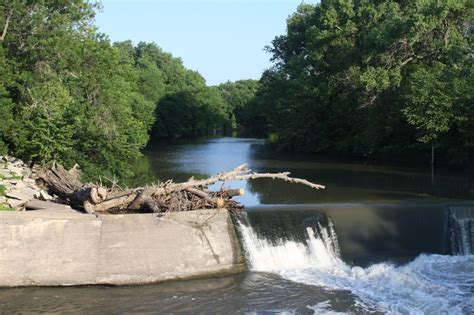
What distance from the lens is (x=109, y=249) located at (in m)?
12.8

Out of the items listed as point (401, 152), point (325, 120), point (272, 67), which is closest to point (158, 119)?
point (272, 67)

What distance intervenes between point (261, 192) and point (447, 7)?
19694mm

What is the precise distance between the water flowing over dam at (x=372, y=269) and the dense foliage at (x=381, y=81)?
17.2 meters

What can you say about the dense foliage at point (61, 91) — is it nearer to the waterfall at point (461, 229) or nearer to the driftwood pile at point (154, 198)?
the driftwood pile at point (154, 198)

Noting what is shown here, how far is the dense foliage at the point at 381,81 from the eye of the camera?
31891mm

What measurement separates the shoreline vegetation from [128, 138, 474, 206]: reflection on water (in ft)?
9.01

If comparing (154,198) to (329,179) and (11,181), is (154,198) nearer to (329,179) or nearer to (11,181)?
(11,181)

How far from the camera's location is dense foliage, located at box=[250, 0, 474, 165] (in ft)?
105

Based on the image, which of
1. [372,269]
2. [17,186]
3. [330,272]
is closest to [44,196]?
[17,186]

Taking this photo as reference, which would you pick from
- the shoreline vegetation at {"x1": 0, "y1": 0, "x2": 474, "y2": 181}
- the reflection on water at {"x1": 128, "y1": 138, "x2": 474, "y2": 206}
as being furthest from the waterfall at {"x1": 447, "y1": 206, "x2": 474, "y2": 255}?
the shoreline vegetation at {"x1": 0, "y1": 0, "x2": 474, "y2": 181}

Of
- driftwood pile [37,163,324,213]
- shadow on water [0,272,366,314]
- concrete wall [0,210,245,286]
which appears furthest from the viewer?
driftwood pile [37,163,324,213]

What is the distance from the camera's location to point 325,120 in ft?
158

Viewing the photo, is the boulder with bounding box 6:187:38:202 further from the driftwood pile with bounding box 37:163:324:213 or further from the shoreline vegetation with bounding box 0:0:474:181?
the shoreline vegetation with bounding box 0:0:474:181

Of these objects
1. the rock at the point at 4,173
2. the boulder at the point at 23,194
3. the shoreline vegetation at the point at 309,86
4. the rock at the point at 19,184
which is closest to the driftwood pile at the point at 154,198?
the boulder at the point at 23,194
